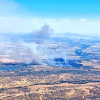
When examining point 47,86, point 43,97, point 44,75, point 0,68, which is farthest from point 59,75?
point 0,68

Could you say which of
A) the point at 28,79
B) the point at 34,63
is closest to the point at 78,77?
the point at 28,79

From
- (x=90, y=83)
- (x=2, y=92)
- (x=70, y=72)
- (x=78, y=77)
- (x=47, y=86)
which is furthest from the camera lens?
(x=70, y=72)

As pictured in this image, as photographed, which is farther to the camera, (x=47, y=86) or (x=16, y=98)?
(x=47, y=86)

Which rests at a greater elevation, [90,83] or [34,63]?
[34,63]

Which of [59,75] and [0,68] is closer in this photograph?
[59,75]

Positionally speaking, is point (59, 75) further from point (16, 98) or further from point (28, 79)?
point (16, 98)

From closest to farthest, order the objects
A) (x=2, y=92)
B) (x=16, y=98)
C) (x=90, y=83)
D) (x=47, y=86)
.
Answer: (x=16, y=98), (x=2, y=92), (x=47, y=86), (x=90, y=83)

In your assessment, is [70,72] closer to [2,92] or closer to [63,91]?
[63,91]

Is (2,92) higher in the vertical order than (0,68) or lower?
lower

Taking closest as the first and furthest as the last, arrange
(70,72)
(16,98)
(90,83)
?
1. (16,98)
2. (90,83)
3. (70,72)
